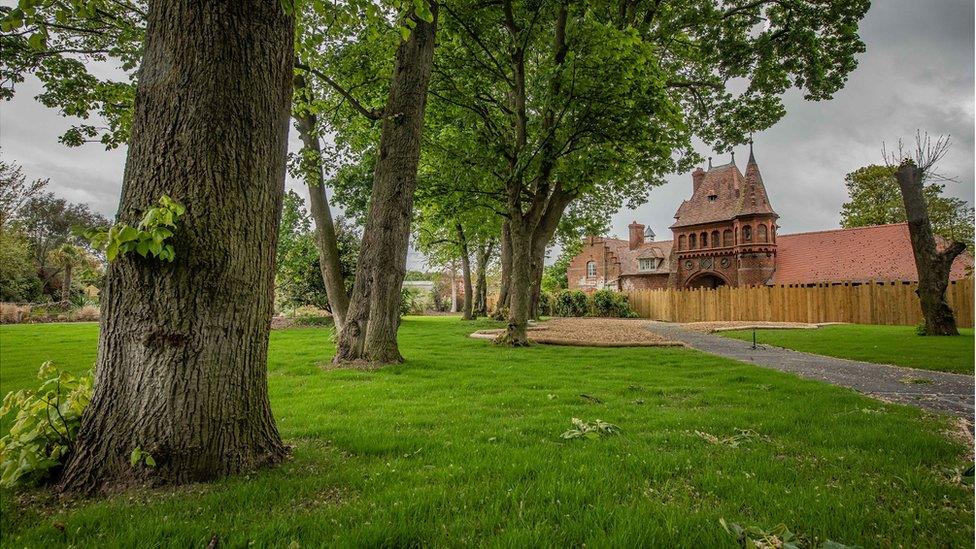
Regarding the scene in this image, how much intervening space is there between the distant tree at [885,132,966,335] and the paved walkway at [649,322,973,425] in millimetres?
7399

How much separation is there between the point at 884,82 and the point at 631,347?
9.67 m

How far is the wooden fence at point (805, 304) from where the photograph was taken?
21.2 m

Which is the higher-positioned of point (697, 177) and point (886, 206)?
point (697, 177)

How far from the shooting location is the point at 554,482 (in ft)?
9.15

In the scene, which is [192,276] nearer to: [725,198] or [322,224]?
[322,224]

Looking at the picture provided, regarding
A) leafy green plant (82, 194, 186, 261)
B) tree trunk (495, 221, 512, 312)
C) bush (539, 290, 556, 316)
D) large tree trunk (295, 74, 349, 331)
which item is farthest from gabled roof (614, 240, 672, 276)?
leafy green plant (82, 194, 186, 261)

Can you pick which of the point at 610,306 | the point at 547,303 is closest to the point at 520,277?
the point at 610,306

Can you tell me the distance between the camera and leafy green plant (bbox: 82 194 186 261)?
2.41m

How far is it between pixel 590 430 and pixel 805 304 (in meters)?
27.8

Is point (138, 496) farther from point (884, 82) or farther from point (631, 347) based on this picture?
point (631, 347)

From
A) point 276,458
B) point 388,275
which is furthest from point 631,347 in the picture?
point 276,458

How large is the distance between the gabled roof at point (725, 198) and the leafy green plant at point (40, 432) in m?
44.6

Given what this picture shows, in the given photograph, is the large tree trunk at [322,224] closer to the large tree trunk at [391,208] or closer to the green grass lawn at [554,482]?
the large tree trunk at [391,208]

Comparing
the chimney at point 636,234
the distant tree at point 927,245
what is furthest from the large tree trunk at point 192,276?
the chimney at point 636,234
